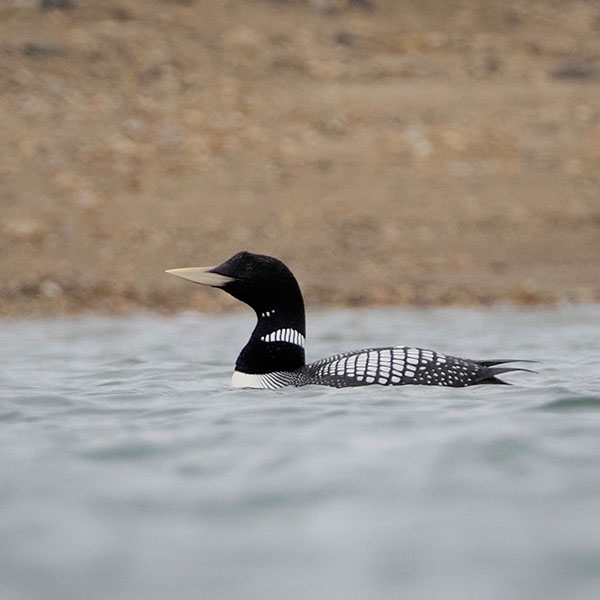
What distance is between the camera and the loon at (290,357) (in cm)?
600

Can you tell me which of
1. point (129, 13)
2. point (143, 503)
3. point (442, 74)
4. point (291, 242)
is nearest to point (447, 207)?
point (291, 242)

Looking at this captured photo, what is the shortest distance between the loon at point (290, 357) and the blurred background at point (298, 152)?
19.1 ft

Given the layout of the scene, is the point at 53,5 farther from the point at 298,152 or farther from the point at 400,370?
the point at 400,370

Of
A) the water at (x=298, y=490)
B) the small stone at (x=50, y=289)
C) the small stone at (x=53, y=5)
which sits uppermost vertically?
the small stone at (x=53, y=5)

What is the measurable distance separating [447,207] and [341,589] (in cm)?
1249

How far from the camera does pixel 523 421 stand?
16.4 ft

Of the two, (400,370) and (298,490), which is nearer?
(298,490)

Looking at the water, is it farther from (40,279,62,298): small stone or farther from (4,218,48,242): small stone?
(4,218,48,242): small stone

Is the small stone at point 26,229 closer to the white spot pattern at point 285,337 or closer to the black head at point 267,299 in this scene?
the black head at point 267,299

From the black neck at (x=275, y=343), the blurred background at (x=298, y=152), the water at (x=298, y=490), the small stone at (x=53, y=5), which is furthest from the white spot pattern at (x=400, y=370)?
the small stone at (x=53, y=5)

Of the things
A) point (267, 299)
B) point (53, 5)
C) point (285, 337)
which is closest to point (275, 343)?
point (285, 337)

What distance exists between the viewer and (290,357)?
6457mm

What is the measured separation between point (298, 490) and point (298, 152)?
41.4ft

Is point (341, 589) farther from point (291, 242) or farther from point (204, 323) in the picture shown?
point (291, 242)
